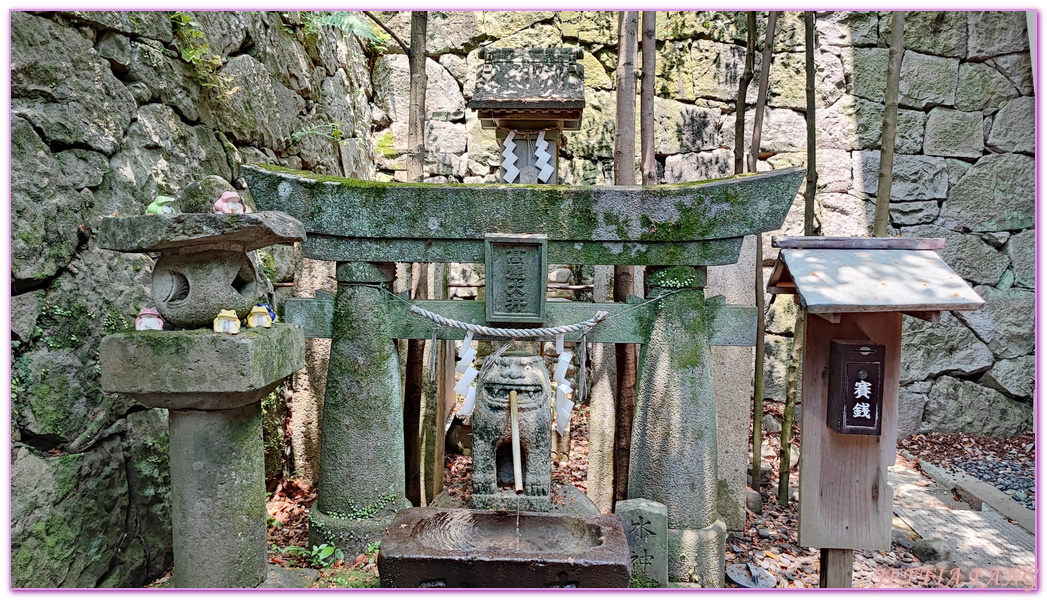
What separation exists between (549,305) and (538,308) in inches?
5.1

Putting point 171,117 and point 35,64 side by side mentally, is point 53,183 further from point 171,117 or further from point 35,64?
point 171,117

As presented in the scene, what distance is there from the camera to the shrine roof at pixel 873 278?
3354 mm

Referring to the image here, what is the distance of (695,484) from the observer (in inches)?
173

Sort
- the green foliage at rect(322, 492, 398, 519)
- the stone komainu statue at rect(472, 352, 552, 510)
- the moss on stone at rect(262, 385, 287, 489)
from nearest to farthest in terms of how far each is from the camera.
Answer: the stone komainu statue at rect(472, 352, 552, 510) → the green foliage at rect(322, 492, 398, 519) → the moss on stone at rect(262, 385, 287, 489)

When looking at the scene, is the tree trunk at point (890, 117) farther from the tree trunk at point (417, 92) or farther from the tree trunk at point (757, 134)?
the tree trunk at point (417, 92)

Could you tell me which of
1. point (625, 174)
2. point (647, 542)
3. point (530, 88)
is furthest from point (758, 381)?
point (530, 88)

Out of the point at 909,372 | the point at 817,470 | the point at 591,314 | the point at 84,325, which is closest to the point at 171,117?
the point at 84,325

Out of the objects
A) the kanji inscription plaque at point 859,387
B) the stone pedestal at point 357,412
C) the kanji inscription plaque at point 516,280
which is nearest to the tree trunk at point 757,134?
the kanji inscription plaque at point 859,387

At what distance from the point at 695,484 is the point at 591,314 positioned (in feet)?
4.85

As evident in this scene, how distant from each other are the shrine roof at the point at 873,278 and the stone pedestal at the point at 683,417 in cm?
75

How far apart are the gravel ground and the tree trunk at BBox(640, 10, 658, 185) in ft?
18.6

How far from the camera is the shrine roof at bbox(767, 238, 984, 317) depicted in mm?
3354

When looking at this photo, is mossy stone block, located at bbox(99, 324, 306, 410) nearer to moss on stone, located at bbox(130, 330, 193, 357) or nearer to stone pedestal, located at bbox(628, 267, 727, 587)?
moss on stone, located at bbox(130, 330, 193, 357)

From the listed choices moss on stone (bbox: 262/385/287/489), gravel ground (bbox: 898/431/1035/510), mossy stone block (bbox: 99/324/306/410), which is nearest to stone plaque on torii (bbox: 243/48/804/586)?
mossy stone block (bbox: 99/324/306/410)
